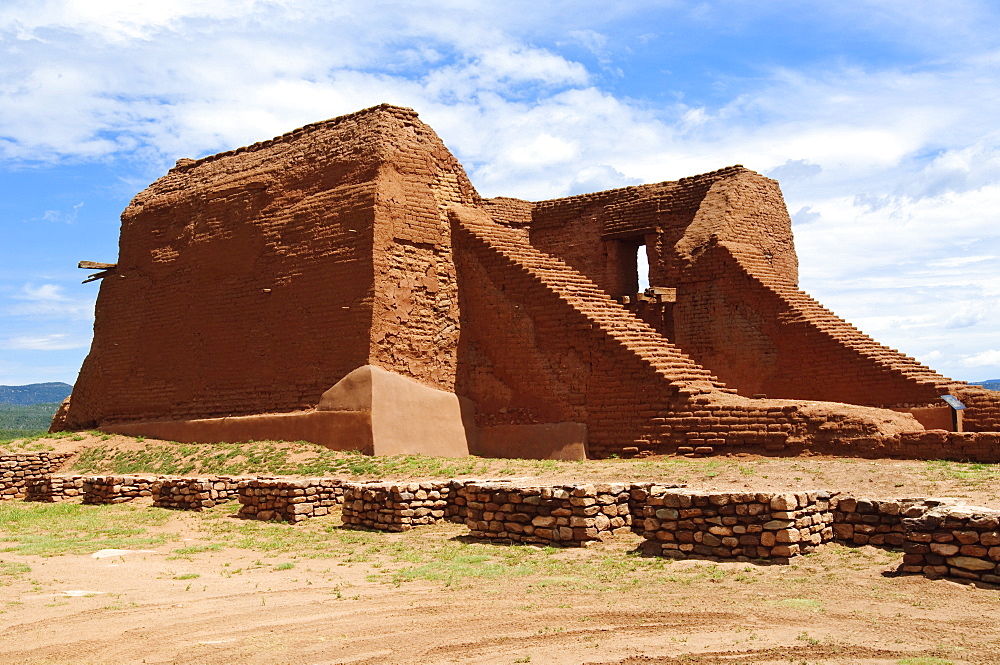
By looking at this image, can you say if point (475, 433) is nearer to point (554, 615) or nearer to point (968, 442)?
point (968, 442)

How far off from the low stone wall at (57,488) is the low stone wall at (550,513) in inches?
349

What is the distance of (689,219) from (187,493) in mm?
12165

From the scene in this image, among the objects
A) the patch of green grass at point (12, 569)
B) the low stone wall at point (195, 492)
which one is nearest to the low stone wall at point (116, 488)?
the low stone wall at point (195, 492)

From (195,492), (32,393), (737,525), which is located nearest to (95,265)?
(195,492)

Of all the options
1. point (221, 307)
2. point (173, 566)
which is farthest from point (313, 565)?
point (221, 307)

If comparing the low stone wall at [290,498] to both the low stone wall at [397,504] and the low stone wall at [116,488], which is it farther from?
the low stone wall at [116,488]

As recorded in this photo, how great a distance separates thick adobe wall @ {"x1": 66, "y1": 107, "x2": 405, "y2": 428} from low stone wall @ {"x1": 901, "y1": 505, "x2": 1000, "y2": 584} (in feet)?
34.2

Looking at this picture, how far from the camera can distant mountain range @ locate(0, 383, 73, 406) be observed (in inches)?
6858

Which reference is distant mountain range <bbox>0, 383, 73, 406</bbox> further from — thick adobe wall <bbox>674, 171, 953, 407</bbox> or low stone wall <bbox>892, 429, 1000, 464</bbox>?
low stone wall <bbox>892, 429, 1000, 464</bbox>

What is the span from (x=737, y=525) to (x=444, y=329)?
9.47 metres

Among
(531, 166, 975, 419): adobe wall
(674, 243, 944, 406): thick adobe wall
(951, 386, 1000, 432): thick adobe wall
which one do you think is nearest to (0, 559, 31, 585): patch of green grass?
(531, 166, 975, 419): adobe wall

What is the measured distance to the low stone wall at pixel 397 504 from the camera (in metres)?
10.5

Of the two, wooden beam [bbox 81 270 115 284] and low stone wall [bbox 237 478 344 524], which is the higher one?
wooden beam [bbox 81 270 115 284]

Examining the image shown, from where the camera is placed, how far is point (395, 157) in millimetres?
16938
